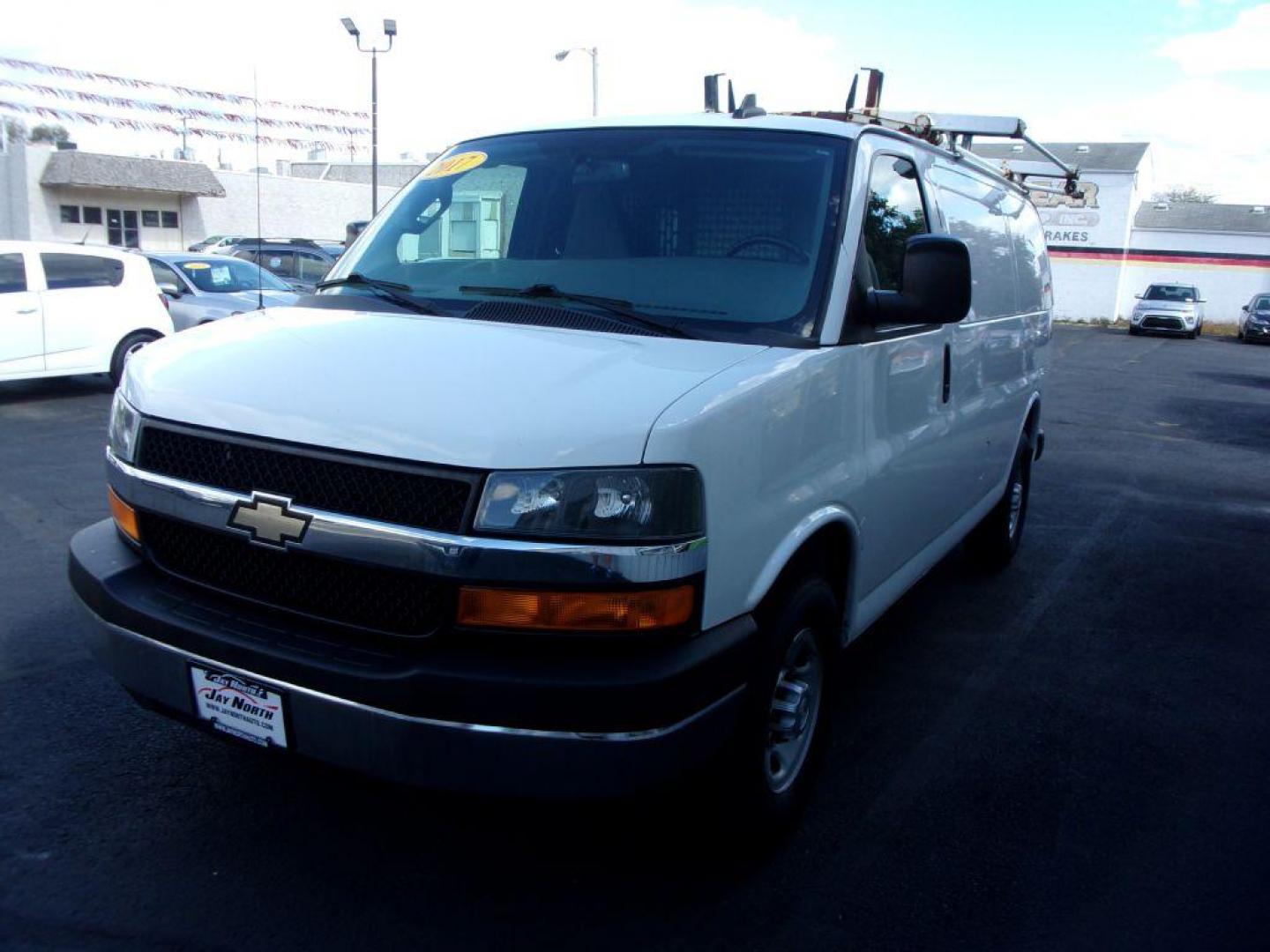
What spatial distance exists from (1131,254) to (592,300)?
52.1 meters

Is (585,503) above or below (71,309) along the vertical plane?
above

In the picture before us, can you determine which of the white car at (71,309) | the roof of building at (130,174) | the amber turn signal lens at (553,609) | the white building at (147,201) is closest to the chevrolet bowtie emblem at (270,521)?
the amber turn signal lens at (553,609)

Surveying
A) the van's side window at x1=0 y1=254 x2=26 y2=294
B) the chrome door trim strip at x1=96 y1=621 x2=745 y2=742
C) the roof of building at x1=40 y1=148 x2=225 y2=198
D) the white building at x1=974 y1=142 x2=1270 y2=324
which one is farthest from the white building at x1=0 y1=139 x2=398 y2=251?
the chrome door trim strip at x1=96 y1=621 x2=745 y2=742

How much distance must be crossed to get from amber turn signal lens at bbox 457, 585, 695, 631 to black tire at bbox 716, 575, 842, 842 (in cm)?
54

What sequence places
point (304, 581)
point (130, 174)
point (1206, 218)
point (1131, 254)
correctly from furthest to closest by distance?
point (1206, 218) → point (1131, 254) → point (130, 174) → point (304, 581)

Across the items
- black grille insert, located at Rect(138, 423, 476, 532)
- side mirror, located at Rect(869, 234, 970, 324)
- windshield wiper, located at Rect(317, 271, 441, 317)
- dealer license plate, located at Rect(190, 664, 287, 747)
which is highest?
side mirror, located at Rect(869, 234, 970, 324)

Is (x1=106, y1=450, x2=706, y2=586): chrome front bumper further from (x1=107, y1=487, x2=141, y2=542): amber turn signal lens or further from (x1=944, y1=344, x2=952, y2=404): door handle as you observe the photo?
(x1=944, y1=344, x2=952, y2=404): door handle

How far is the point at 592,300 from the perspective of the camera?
348cm

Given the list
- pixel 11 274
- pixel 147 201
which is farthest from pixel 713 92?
pixel 147 201

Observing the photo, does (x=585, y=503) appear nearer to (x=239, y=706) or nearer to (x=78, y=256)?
(x=239, y=706)

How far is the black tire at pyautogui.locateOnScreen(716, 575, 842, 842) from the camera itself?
3004 millimetres

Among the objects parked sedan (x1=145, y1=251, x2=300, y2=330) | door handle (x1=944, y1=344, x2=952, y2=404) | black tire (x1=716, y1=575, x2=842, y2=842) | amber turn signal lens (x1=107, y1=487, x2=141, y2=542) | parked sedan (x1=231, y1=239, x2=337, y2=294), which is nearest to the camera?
black tire (x1=716, y1=575, x2=842, y2=842)

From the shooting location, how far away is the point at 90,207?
42.1m

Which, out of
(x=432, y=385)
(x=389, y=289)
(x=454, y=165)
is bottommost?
(x=432, y=385)
